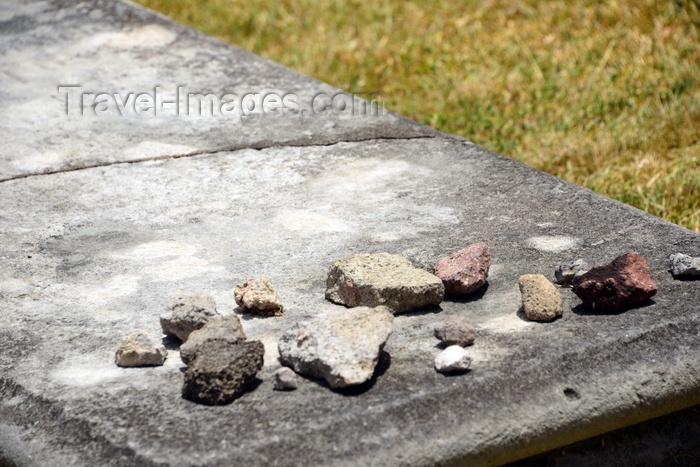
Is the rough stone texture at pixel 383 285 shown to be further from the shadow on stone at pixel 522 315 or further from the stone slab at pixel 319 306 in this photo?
the shadow on stone at pixel 522 315

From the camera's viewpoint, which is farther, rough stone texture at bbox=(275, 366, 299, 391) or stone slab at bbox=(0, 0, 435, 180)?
stone slab at bbox=(0, 0, 435, 180)

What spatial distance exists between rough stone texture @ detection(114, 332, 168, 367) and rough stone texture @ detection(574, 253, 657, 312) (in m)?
0.76

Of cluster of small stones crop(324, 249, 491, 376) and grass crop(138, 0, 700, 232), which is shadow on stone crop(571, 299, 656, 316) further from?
grass crop(138, 0, 700, 232)

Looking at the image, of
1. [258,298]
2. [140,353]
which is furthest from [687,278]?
[140,353]

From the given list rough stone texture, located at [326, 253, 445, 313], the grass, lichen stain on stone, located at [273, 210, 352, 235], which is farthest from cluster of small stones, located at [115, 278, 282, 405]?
the grass

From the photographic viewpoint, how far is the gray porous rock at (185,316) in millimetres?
1646

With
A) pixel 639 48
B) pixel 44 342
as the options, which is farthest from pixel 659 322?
pixel 639 48

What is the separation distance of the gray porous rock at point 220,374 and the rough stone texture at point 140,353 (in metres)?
0.11

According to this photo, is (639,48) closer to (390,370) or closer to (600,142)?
(600,142)

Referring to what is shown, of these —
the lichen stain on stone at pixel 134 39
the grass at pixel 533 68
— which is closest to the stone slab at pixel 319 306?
the grass at pixel 533 68

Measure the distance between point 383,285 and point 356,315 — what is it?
14 centimetres

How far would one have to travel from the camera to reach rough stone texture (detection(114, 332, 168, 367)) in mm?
1590

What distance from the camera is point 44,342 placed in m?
1.70

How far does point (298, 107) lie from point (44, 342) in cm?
137
